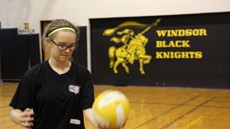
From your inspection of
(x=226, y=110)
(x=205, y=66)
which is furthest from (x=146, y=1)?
(x=226, y=110)

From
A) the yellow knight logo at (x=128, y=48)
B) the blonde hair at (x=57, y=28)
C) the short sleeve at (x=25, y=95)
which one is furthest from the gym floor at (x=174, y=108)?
the blonde hair at (x=57, y=28)

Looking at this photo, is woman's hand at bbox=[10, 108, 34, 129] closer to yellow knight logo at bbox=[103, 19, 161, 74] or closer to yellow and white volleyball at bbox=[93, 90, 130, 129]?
yellow and white volleyball at bbox=[93, 90, 130, 129]

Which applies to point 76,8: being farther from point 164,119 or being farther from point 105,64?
point 164,119

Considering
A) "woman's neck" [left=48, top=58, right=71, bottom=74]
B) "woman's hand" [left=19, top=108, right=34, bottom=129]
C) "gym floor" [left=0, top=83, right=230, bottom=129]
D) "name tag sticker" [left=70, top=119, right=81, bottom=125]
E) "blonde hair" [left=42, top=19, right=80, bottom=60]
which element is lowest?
"gym floor" [left=0, top=83, right=230, bottom=129]

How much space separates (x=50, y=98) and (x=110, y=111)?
44 cm

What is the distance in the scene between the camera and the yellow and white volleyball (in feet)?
6.67

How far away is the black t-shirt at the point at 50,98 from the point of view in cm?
223

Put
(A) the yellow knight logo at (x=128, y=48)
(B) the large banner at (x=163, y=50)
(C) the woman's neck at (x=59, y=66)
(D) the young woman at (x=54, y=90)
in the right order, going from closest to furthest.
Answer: (D) the young woman at (x=54, y=90) → (C) the woman's neck at (x=59, y=66) → (B) the large banner at (x=163, y=50) → (A) the yellow knight logo at (x=128, y=48)

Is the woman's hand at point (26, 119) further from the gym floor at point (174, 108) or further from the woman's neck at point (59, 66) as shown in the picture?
the gym floor at point (174, 108)

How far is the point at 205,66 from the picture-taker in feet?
30.1

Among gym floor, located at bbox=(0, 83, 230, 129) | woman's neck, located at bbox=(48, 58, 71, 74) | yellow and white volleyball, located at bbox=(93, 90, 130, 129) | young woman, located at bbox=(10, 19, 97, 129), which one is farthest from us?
gym floor, located at bbox=(0, 83, 230, 129)

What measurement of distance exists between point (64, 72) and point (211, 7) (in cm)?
729

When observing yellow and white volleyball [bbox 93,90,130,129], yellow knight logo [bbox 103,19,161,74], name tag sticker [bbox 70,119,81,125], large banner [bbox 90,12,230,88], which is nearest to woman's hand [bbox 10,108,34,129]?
name tag sticker [bbox 70,119,81,125]

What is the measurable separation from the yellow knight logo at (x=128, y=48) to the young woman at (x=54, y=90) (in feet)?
25.0
